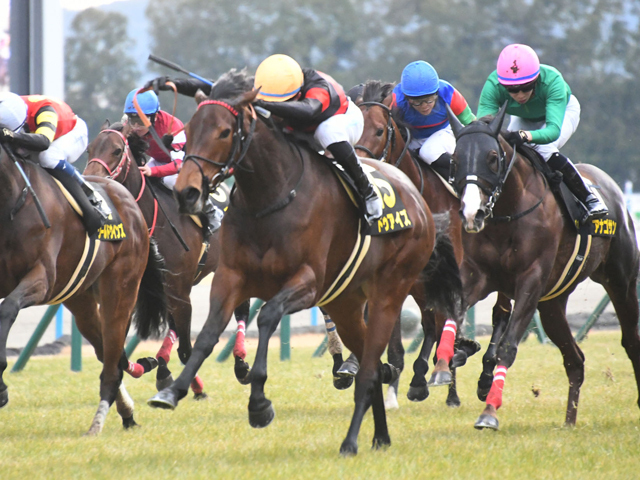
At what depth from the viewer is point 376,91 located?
26.8 feet

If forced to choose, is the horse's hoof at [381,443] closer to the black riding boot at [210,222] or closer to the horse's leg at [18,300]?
the horse's leg at [18,300]

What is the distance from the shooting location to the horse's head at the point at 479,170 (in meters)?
5.82

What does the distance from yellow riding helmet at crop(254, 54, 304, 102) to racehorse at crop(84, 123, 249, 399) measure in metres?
3.18

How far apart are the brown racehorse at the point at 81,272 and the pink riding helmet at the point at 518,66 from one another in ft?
9.60

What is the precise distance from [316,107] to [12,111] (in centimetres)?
213

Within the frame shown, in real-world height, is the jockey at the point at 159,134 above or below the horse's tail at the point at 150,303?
above

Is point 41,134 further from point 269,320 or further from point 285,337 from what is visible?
point 285,337

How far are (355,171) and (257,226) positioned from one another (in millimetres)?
769

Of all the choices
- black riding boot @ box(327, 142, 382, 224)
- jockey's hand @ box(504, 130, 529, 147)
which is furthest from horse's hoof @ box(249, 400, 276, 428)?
jockey's hand @ box(504, 130, 529, 147)

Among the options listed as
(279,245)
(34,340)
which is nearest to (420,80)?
(279,245)

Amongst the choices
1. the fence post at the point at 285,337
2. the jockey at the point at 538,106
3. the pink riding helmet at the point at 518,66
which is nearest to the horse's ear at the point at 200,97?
the jockey at the point at 538,106

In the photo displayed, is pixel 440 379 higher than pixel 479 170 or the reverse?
the reverse

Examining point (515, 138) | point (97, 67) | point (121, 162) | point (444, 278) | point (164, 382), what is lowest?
point (164, 382)

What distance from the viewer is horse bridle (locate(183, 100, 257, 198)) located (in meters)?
4.55
